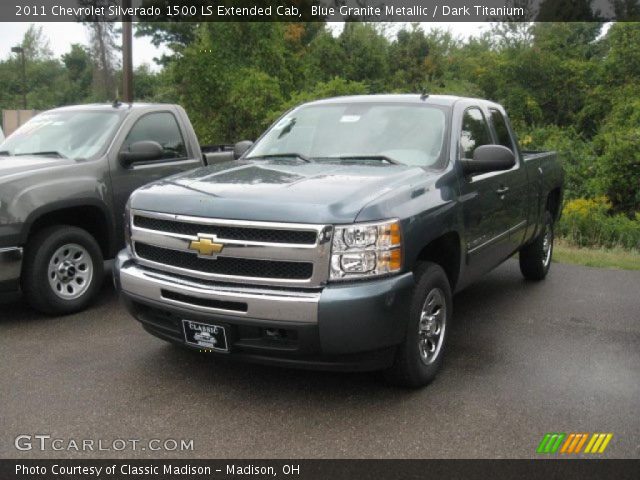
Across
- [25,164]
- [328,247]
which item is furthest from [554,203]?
[25,164]

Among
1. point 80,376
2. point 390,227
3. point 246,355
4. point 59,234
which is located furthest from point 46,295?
point 390,227

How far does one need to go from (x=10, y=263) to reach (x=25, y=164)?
0.96 m

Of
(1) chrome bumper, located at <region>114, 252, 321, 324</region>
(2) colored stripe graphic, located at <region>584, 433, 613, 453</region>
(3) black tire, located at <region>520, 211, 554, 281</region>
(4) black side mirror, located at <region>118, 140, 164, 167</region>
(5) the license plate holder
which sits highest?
(4) black side mirror, located at <region>118, 140, 164, 167</region>

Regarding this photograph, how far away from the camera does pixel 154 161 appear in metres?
6.43

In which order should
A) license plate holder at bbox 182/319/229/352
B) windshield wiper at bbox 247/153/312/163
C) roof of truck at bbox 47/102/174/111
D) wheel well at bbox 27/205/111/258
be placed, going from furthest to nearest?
roof of truck at bbox 47/102/174/111 < wheel well at bbox 27/205/111/258 < windshield wiper at bbox 247/153/312/163 < license plate holder at bbox 182/319/229/352

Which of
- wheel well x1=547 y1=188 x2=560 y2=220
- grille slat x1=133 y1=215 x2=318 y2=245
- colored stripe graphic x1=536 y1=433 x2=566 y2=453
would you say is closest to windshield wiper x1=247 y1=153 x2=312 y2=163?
grille slat x1=133 y1=215 x2=318 y2=245

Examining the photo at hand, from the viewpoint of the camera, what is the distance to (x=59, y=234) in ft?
17.7

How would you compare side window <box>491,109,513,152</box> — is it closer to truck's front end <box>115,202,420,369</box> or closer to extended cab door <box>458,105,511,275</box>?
extended cab door <box>458,105,511,275</box>

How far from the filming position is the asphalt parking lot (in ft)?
10.9

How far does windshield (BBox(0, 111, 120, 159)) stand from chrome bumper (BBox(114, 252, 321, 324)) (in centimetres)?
248

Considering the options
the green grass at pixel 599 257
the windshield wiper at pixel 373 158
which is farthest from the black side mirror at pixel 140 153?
the green grass at pixel 599 257

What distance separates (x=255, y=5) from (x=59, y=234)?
15111mm

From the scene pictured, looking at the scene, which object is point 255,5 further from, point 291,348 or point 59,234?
point 291,348

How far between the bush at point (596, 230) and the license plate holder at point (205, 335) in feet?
27.2
